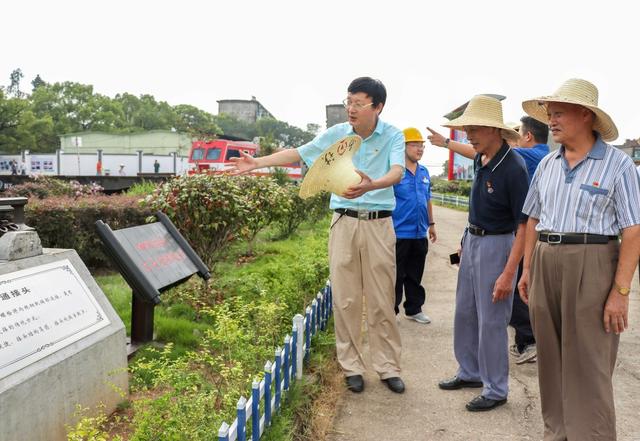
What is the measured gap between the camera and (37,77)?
281ft

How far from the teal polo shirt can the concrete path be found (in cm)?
121

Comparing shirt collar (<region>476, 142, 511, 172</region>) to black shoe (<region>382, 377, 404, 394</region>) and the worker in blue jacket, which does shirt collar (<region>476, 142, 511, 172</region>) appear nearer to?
black shoe (<region>382, 377, 404, 394</region>)

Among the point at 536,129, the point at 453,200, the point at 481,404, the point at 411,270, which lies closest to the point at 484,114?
the point at 536,129

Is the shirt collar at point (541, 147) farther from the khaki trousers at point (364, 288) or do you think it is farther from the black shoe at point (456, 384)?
the black shoe at point (456, 384)

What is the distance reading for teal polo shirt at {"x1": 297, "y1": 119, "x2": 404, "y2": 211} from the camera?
3.33 metres

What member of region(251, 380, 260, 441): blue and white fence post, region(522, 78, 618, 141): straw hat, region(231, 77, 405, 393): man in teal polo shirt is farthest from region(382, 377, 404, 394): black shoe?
region(522, 78, 618, 141): straw hat

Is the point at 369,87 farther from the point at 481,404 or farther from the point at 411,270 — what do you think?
the point at 411,270

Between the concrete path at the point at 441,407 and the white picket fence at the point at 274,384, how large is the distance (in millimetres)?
367

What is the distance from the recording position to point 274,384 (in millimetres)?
2844

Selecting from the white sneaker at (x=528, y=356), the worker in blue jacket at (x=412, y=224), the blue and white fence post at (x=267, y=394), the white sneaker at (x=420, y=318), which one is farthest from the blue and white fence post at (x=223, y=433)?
the white sneaker at (x=420, y=318)

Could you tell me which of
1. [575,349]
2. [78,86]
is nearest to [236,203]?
[575,349]

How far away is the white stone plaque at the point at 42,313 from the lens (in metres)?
2.21

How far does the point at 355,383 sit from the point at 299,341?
18.6 inches

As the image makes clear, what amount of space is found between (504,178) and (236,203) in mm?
3026
